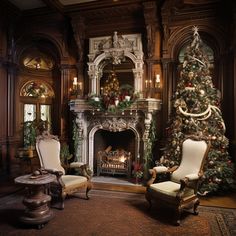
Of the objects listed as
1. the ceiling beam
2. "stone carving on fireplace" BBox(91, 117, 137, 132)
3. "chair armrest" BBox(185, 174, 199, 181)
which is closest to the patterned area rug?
"chair armrest" BBox(185, 174, 199, 181)

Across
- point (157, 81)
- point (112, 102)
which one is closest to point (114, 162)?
point (112, 102)

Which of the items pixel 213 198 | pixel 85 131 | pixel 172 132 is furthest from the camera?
pixel 85 131

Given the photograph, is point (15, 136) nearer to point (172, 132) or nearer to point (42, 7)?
point (42, 7)

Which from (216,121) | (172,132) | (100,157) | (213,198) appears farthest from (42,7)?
(213,198)

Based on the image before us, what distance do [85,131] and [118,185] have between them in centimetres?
168

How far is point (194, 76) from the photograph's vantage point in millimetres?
5000

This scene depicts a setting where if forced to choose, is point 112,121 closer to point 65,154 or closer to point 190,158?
point 65,154

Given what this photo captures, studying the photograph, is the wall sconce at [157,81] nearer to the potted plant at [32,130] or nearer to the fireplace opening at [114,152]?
the fireplace opening at [114,152]

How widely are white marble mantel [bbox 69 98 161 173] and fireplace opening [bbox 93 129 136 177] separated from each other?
18cm

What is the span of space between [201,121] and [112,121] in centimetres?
221

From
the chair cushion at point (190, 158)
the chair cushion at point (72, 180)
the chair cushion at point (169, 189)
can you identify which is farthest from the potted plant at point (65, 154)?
→ the chair cushion at point (190, 158)

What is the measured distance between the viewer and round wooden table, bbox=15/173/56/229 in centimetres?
337

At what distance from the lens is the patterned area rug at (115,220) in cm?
327

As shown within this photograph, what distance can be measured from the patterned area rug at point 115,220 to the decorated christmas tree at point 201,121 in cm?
86
